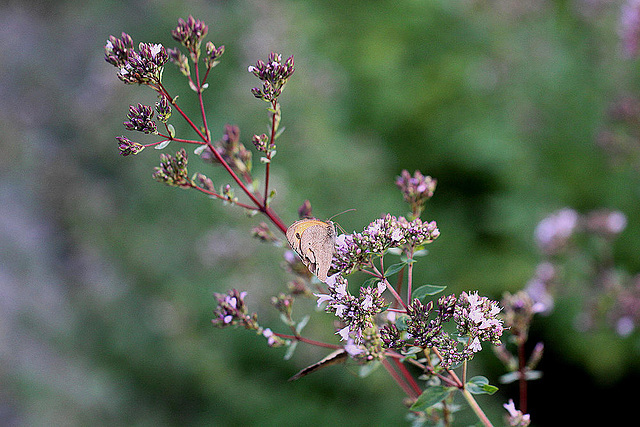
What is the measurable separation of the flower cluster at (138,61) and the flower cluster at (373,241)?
14.6 inches

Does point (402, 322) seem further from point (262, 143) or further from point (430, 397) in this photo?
point (262, 143)

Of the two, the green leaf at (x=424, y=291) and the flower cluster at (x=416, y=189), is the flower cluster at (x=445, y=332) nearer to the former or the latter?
the green leaf at (x=424, y=291)

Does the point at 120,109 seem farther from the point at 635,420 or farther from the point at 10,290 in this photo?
the point at 635,420

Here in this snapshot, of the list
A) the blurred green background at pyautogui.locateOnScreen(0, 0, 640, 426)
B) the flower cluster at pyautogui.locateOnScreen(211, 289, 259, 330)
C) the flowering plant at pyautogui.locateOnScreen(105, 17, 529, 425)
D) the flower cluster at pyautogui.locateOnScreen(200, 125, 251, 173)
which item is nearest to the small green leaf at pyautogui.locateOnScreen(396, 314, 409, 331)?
the flowering plant at pyautogui.locateOnScreen(105, 17, 529, 425)

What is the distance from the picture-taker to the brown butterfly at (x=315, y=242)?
744mm

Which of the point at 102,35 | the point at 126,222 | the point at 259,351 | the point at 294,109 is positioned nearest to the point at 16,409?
the point at 126,222

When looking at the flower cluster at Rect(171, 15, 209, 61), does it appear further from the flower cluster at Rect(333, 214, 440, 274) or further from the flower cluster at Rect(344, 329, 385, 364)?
the flower cluster at Rect(344, 329, 385, 364)

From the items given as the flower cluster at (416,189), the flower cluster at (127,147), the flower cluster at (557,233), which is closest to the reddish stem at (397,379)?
the flower cluster at (416,189)

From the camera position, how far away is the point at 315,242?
0.76 m

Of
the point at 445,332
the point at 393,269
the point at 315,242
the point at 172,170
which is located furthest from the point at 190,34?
the point at 445,332

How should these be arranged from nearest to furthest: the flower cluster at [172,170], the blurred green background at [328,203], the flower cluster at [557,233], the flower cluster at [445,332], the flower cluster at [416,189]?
the flower cluster at [445,332]
the flower cluster at [172,170]
the flower cluster at [416,189]
the flower cluster at [557,233]
the blurred green background at [328,203]

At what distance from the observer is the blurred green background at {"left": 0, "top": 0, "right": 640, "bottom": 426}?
287 cm

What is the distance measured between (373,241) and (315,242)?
0.09m

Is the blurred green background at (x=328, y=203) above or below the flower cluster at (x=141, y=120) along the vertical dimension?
above
